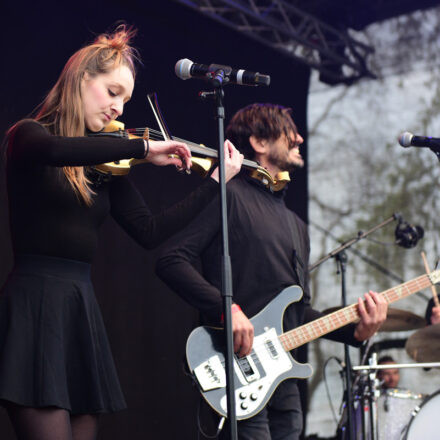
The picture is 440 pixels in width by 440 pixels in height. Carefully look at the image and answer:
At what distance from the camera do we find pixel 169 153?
1896 millimetres

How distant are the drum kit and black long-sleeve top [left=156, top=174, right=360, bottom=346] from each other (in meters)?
1.43

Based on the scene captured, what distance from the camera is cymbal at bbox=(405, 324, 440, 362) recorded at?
3855mm

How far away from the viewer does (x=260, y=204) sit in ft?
8.90

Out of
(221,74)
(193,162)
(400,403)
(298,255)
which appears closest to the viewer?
(221,74)

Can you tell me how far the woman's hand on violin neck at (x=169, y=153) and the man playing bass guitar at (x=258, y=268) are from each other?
0.64m

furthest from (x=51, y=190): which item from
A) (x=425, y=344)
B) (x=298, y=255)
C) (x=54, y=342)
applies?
(x=425, y=344)

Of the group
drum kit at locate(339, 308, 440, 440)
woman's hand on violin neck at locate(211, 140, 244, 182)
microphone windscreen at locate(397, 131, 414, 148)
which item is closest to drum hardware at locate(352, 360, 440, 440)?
drum kit at locate(339, 308, 440, 440)

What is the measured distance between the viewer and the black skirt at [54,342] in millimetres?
1640

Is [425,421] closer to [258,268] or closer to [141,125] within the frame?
[258,268]

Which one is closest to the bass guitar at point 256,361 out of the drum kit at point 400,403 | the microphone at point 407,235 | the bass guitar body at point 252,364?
the bass guitar body at point 252,364

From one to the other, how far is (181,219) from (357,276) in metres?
3.85

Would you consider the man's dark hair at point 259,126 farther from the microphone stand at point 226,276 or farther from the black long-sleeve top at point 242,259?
the microphone stand at point 226,276

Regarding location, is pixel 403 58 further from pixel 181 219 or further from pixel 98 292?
pixel 181 219

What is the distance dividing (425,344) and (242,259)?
189 centimetres
